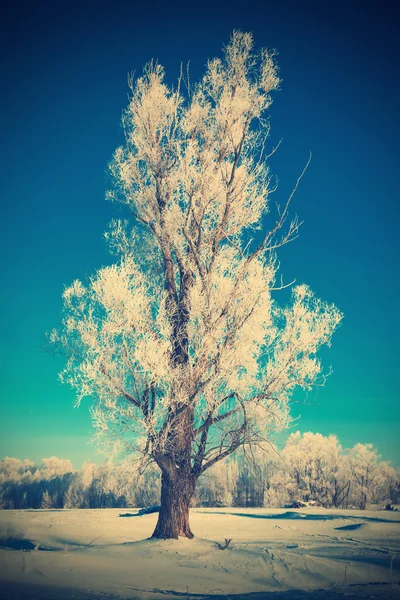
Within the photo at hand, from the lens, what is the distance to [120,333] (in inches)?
425

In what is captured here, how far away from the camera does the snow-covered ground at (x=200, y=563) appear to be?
657 centimetres

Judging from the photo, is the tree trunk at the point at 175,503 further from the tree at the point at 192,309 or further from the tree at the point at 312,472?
the tree at the point at 312,472

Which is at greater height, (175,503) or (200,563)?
(175,503)

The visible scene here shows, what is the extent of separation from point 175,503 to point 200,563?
243 cm

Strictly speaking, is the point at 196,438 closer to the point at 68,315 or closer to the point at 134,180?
the point at 68,315

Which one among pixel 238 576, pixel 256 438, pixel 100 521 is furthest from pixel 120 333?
pixel 100 521

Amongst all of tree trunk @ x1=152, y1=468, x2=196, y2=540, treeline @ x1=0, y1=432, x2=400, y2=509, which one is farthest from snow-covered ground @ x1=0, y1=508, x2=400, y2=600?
treeline @ x1=0, y1=432, x2=400, y2=509

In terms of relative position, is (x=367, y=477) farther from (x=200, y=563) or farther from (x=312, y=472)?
(x=200, y=563)

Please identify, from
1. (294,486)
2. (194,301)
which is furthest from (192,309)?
(294,486)

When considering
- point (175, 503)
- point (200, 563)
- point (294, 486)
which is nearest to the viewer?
point (200, 563)

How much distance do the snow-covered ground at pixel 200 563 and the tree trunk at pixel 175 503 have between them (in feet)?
1.23

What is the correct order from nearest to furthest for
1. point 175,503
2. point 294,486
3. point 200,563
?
point 200,563
point 175,503
point 294,486

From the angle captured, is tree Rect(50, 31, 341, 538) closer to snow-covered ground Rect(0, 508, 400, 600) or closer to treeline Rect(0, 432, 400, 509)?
snow-covered ground Rect(0, 508, 400, 600)

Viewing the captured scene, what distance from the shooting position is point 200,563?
8.40 metres
